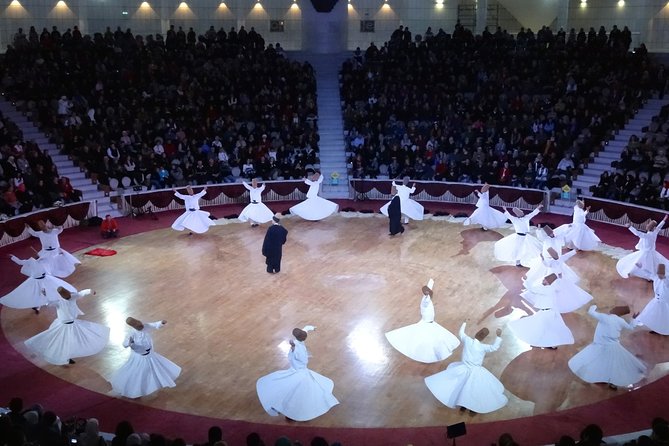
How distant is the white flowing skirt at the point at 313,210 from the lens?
20625mm

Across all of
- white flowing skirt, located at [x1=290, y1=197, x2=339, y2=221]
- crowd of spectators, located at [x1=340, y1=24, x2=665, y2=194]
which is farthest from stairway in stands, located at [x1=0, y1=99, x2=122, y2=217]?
crowd of spectators, located at [x1=340, y1=24, x2=665, y2=194]

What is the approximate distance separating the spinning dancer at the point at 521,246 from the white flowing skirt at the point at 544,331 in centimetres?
451

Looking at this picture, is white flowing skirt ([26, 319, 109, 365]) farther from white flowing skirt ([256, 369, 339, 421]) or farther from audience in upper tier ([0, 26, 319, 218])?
audience in upper tier ([0, 26, 319, 218])

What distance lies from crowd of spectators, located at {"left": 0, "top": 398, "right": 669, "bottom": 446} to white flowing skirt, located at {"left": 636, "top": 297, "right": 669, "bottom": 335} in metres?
4.81

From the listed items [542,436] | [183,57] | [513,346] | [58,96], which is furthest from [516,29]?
[542,436]

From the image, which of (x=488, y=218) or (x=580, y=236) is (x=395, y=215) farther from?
(x=580, y=236)

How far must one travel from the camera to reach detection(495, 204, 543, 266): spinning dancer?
632 inches

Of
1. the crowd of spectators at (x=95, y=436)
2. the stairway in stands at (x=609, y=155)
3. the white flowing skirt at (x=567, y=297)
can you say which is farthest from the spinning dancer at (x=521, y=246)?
the crowd of spectators at (x=95, y=436)

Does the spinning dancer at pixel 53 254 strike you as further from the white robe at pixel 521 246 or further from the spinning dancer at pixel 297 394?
the white robe at pixel 521 246

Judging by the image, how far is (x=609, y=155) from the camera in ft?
79.4

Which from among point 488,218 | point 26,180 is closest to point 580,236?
point 488,218

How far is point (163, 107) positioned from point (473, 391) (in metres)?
19.6

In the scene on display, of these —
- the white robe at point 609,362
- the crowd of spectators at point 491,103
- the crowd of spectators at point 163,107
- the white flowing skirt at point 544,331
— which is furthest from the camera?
the crowd of spectators at point 491,103

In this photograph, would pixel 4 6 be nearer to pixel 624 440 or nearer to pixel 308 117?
pixel 308 117
